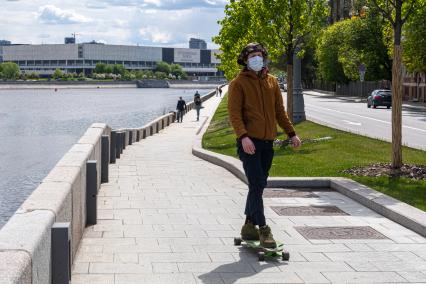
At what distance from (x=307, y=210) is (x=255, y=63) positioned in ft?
10.7

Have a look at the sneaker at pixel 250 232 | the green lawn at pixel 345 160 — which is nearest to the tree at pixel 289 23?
the green lawn at pixel 345 160

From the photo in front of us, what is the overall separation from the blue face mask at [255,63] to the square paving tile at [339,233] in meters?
2.08

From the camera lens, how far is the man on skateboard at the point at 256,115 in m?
7.02

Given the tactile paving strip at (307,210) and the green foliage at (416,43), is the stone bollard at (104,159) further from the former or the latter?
the green foliage at (416,43)

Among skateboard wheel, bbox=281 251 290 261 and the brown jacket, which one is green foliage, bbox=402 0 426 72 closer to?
the brown jacket

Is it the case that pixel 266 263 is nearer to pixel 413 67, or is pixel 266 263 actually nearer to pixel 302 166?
pixel 302 166

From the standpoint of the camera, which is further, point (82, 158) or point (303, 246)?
point (82, 158)

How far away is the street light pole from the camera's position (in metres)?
25.4

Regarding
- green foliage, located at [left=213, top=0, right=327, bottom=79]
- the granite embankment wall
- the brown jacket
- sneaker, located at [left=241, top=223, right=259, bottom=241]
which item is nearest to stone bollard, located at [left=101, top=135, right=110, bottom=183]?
the granite embankment wall

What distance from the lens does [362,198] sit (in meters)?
10.1

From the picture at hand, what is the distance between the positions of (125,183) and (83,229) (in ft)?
15.1

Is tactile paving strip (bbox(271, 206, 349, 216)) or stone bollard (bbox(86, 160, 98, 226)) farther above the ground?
stone bollard (bbox(86, 160, 98, 226))

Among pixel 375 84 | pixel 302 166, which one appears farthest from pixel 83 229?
pixel 375 84

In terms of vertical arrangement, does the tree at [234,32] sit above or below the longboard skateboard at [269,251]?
above
